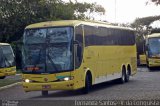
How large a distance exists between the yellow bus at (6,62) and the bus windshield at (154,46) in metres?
13.2

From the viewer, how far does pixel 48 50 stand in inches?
908

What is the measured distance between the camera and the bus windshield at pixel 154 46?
47.7 metres

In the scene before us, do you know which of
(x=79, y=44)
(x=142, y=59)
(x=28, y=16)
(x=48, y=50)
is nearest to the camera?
(x=48, y=50)

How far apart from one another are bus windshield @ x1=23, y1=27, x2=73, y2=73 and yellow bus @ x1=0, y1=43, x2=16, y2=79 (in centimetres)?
1660

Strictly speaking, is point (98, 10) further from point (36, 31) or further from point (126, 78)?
point (36, 31)

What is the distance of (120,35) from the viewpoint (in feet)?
103

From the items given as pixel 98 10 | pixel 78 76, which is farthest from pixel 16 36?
pixel 78 76

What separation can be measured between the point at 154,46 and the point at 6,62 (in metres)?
14.2

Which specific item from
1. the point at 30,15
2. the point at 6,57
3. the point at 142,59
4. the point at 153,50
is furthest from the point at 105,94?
the point at 142,59

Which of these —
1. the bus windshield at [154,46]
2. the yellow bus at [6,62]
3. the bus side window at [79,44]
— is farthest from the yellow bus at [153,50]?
the bus side window at [79,44]

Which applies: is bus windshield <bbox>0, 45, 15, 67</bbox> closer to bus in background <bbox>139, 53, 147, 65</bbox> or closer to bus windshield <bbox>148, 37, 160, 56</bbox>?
bus windshield <bbox>148, 37, 160, 56</bbox>

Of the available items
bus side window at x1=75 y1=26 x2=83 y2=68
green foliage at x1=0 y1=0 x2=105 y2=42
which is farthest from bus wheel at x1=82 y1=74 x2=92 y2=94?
green foliage at x1=0 y1=0 x2=105 y2=42

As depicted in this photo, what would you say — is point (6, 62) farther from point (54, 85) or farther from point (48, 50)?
point (54, 85)

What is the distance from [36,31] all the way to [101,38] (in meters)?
4.69
